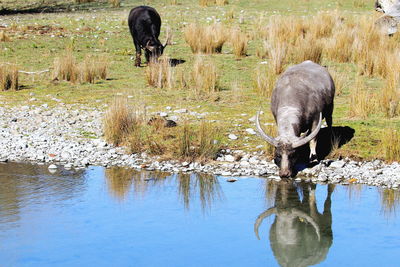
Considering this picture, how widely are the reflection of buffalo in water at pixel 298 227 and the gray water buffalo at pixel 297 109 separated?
1.54 ft

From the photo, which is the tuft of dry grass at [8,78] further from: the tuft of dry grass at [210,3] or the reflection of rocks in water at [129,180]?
the tuft of dry grass at [210,3]

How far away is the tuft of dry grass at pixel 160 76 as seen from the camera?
1530 centimetres

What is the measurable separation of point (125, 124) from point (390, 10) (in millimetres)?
11030

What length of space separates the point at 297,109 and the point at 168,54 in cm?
944

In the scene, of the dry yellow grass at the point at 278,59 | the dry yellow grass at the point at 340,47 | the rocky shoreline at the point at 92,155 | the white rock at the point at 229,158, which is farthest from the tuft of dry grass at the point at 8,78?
the dry yellow grass at the point at 340,47

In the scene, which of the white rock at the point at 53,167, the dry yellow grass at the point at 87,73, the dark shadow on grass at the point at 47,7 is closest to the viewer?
the white rock at the point at 53,167

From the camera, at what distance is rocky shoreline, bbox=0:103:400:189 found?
980cm

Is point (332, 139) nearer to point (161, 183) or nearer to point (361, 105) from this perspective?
point (361, 105)

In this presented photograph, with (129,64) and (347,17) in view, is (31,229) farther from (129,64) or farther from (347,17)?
(347,17)

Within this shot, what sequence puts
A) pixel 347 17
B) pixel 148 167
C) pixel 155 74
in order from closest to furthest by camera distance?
pixel 148 167 < pixel 155 74 < pixel 347 17

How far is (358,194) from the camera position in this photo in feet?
29.6

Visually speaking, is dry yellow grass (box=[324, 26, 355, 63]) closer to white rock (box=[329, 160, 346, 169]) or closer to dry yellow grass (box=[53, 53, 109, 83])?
dry yellow grass (box=[53, 53, 109, 83])

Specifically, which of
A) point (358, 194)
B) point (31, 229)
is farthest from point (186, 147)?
point (31, 229)

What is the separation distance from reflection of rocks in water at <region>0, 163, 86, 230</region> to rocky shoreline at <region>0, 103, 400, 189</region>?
390 millimetres
